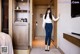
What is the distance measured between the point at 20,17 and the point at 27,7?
1.48 feet

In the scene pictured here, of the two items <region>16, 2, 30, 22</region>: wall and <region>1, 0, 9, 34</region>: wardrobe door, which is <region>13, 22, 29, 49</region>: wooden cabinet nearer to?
<region>1, 0, 9, 34</region>: wardrobe door

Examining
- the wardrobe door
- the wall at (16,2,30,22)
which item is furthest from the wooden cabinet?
the wall at (16,2,30,22)

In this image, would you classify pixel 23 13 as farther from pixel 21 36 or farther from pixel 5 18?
pixel 21 36

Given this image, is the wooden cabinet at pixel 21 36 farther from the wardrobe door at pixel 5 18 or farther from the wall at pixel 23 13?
the wall at pixel 23 13

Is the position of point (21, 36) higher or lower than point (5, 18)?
lower

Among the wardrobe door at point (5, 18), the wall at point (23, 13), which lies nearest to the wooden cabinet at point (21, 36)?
the wardrobe door at point (5, 18)

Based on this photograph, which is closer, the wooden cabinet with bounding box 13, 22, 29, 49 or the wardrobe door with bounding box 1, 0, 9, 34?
the wooden cabinet with bounding box 13, 22, 29, 49

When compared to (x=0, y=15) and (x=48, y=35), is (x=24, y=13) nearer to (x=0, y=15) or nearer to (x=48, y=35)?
(x=0, y=15)

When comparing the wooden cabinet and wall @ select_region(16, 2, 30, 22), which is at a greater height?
wall @ select_region(16, 2, 30, 22)

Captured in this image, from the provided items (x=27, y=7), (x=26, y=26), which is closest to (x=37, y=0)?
(x=27, y=7)

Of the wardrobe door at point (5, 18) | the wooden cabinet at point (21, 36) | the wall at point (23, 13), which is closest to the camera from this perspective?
the wooden cabinet at point (21, 36)

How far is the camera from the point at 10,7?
531cm

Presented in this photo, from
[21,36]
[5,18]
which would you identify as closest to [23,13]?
[5,18]

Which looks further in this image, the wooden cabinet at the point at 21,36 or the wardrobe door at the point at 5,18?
the wardrobe door at the point at 5,18
